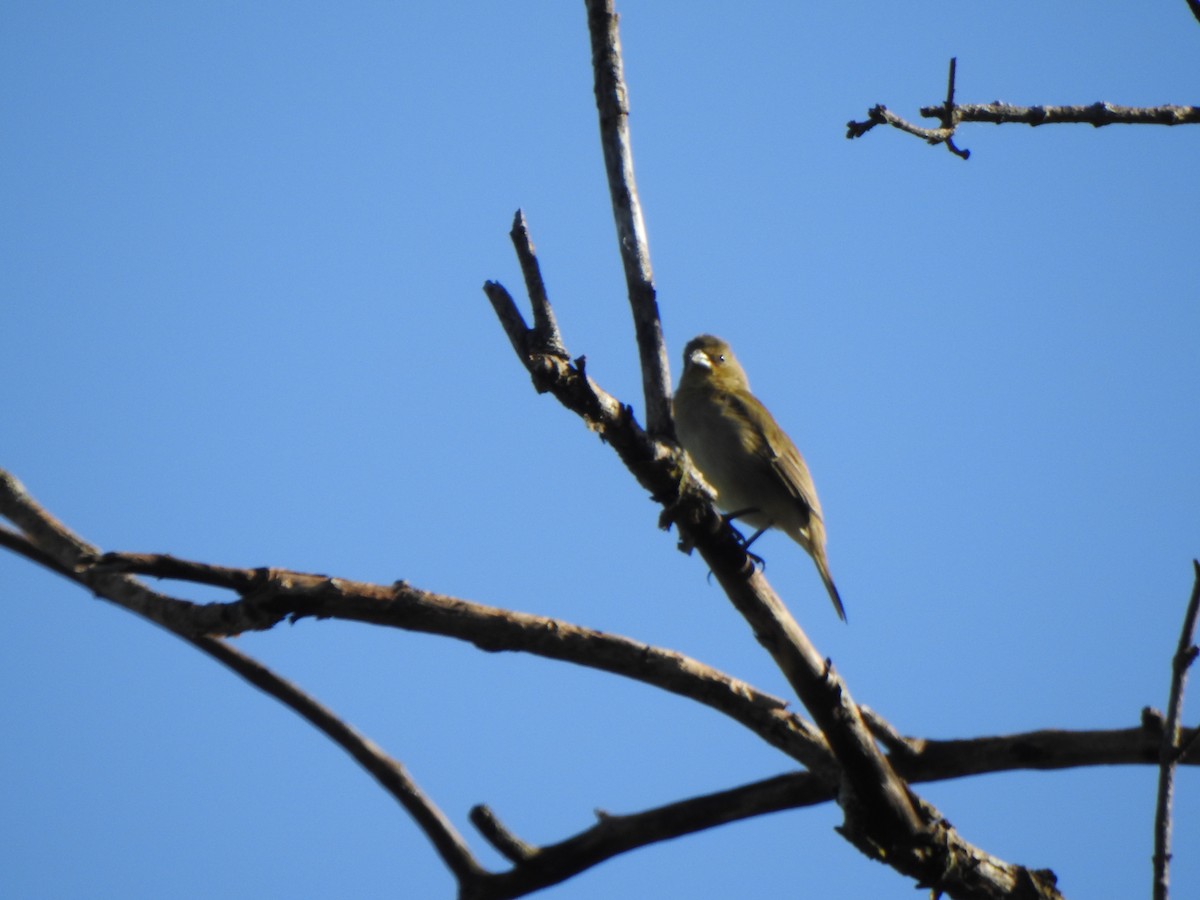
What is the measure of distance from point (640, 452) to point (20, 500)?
197 centimetres

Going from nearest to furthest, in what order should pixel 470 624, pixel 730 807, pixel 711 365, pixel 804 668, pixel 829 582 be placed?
pixel 470 624 < pixel 804 668 < pixel 730 807 < pixel 829 582 < pixel 711 365

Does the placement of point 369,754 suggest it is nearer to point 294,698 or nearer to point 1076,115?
point 294,698

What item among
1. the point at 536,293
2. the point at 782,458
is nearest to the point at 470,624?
Result: the point at 536,293

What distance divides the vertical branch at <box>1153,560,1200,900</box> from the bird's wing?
4136 millimetres

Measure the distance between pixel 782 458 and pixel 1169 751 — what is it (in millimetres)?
4308

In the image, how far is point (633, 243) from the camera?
4008 mm

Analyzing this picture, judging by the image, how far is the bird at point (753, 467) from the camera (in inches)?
271

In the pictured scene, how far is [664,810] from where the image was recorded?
3.90 metres

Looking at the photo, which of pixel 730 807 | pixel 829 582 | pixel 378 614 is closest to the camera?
pixel 378 614

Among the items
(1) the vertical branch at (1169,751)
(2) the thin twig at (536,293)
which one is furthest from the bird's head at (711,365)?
(1) the vertical branch at (1169,751)

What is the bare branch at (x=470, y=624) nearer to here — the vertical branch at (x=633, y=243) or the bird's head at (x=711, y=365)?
the vertical branch at (x=633, y=243)

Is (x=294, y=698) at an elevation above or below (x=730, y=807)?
below

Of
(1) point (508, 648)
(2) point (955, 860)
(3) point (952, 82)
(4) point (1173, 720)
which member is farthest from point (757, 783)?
(3) point (952, 82)

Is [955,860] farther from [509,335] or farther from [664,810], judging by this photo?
[509,335]
